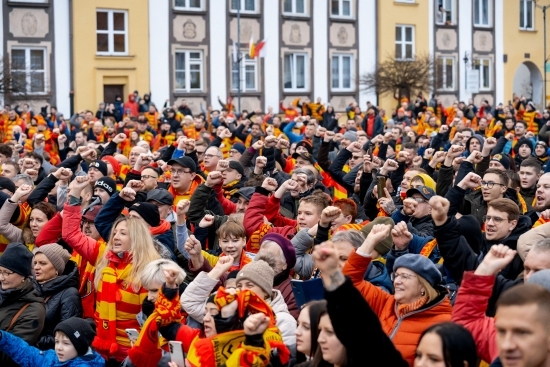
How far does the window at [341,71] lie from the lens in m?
39.6

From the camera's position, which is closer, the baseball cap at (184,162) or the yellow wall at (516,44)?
the baseball cap at (184,162)

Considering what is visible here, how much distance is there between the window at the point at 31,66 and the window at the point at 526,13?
78.9 ft

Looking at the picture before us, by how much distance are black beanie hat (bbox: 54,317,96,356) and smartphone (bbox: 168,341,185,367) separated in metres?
0.85

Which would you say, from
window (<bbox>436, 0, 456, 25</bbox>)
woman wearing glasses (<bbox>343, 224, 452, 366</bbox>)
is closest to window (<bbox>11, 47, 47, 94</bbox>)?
window (<bbox>436, 0, 456, 25</bbox>)

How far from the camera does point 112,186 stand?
32.8 ft

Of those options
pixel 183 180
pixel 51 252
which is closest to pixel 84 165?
pixel 183 180

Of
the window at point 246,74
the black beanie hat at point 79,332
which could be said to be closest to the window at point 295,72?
the window at point 246,74

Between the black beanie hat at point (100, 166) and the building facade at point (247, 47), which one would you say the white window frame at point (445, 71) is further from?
the black beanie hat at point (100, 166)

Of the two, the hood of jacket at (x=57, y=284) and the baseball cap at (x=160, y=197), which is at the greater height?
the baseball cap at (x=160, y=197)

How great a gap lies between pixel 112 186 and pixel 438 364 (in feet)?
20.3

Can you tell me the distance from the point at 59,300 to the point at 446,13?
37.4m

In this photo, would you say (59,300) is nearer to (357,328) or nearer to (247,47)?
(357,328)

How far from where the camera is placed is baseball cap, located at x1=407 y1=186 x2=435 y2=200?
8.73m

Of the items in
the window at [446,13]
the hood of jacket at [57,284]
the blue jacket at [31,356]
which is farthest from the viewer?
the window at [446,13]
